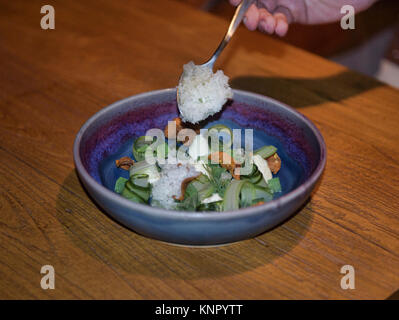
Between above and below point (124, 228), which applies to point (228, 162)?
above

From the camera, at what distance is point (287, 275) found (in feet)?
2.85

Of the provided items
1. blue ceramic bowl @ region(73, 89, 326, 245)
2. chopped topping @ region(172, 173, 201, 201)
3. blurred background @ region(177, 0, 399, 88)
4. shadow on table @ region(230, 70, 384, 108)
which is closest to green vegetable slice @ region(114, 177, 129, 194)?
blue ceramic bowl @ region(73, 89, 326, 245)

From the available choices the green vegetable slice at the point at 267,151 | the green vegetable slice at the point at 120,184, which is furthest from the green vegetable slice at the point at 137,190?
the green vegetable slice at the point at 267,151

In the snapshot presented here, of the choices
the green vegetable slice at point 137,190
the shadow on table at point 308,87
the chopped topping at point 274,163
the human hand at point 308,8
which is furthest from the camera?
the human hand at point 308,8

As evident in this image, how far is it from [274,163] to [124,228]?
0.38 m

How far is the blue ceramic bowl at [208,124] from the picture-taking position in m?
0.79

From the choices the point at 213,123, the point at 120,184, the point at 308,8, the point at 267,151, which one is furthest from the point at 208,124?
the point at 308,8

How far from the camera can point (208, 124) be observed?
1.22 m

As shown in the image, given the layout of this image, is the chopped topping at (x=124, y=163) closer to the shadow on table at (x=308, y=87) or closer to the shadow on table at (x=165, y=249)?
the shadow on table at (x=165, y=249)

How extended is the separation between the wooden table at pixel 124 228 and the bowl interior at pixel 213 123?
3.8 inches

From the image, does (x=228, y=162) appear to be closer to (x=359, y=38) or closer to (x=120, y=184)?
(x=120, y=184)

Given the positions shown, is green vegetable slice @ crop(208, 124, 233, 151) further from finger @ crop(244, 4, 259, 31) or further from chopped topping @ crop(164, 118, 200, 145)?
finger @ crop(244, 4, 259, 31)

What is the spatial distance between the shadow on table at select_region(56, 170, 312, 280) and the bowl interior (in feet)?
0.30

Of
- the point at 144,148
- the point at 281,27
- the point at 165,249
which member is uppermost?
the point at 281,27
